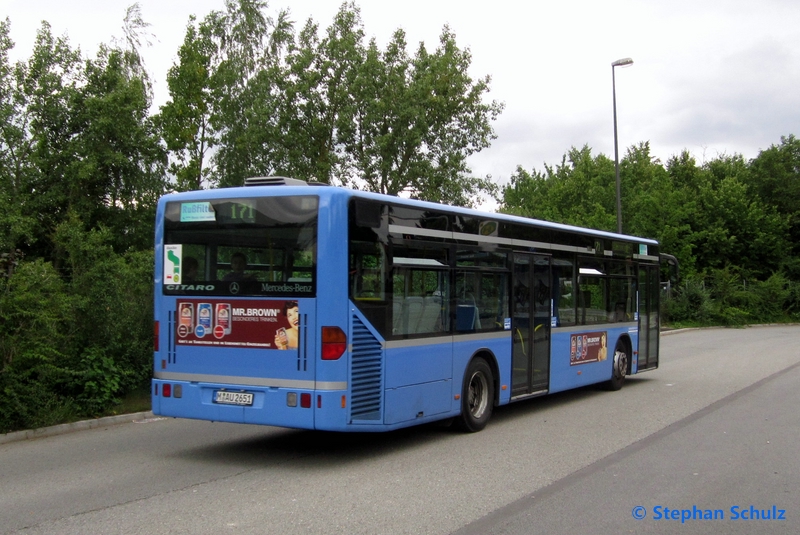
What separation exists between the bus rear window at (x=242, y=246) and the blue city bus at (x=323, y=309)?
0.01 m

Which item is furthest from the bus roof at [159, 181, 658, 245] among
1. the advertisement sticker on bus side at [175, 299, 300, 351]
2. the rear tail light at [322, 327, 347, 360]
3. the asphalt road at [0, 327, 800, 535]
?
the asphalt road at [0, 327, 800, 535]

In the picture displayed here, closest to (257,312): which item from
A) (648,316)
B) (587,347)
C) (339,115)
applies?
(587,347)

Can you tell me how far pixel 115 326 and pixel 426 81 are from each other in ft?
76.2

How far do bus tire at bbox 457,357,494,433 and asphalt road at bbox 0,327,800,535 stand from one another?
0.25 m

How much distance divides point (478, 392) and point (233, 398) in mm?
3457

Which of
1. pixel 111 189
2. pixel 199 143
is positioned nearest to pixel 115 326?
pixel 111 189

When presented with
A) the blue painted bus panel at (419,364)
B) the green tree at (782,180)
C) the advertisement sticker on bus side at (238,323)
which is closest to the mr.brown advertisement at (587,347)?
the blue painted bus panel at (419,364)

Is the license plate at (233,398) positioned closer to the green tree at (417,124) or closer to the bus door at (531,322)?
the bus door at (531,322)

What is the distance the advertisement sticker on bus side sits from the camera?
7.98m

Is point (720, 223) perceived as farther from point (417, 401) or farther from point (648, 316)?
point (417, 401)

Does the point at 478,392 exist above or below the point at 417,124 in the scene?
below

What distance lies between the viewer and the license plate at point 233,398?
26.6 feet

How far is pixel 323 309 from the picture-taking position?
7793 mm

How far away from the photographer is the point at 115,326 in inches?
453
